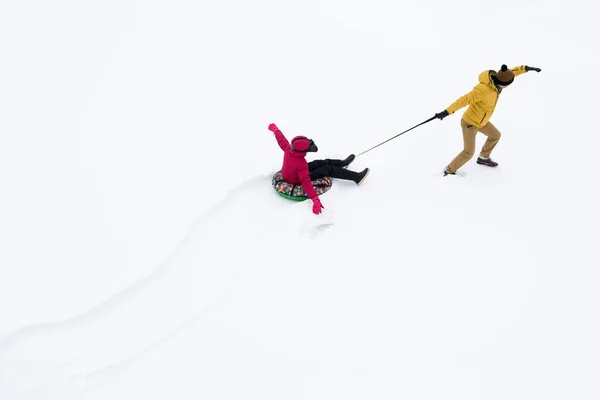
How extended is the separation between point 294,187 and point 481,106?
8.81 feet

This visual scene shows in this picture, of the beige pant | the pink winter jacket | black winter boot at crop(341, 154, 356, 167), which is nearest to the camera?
the pink winter jacket

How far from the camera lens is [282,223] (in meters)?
5.55

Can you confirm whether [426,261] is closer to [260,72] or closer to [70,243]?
[70,243]

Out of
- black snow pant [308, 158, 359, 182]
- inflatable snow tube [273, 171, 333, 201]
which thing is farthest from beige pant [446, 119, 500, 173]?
inflatable snow tube [273, 171, 333, 201]

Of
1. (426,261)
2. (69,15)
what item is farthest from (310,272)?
(69,15)

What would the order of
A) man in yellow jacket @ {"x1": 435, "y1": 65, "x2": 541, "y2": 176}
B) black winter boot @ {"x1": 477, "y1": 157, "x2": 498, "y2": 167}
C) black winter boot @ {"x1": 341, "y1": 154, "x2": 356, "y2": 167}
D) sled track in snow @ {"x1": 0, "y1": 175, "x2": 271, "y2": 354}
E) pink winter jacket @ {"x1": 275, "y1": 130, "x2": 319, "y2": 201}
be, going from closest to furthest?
sled track in snow @ {"x1": 0, "y1": 175, "x2": 271, "y2": 354}
man in yellow jacket @ {"x1": 435, "y1": 65, "x2": 541, "y2": 176}
pink winter jacket @ {"x1": 275, "y1": 130, "x2": 319, "y2": 201}
black winter boot @ {"x1": 341, "y1": 154, "x2": 356, "y2": 167}
black winter boot @ {"x1": 477, "y1": 157, "x2": 498, "y2": 167}

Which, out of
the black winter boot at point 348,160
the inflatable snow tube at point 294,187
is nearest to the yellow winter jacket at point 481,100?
the black winter boot at point 348,160

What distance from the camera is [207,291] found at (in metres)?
4.83

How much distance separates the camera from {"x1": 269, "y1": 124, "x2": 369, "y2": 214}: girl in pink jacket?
5480 millimetres

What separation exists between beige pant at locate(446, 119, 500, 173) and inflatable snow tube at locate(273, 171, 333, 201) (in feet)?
6.04

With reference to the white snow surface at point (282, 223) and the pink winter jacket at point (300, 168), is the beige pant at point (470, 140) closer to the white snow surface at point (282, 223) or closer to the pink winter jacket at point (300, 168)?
the white snow surface at point (282, 223)

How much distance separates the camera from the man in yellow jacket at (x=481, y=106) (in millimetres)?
5406

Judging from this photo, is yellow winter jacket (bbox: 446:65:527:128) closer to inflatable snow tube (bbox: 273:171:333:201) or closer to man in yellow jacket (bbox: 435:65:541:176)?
man in yellow jacket (bbox: 435:65:541:176)

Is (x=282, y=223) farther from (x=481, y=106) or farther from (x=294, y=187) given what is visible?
(x=481, y=106)
